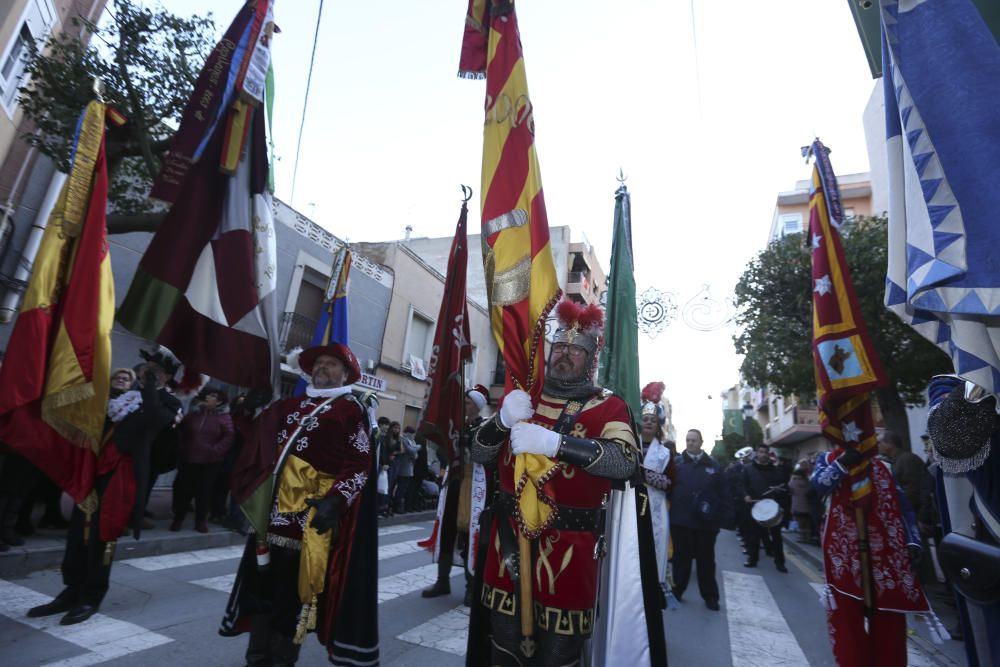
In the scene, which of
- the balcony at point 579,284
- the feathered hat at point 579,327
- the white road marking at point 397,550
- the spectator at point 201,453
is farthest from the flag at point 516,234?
the balcony at point 579,284

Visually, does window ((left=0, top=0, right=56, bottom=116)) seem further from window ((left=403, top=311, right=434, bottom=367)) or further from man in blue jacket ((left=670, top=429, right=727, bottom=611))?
window ((left=403, top=311, right=434, bottom=367))

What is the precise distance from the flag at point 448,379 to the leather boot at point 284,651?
149 cm

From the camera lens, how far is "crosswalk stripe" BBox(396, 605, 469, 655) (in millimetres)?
3789

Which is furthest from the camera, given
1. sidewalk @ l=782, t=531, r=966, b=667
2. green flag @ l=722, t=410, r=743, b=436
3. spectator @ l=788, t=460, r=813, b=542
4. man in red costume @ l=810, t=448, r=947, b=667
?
green flag @ l=722, t=410, r=743, b=436

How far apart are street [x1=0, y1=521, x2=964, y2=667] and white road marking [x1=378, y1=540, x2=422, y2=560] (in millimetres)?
342

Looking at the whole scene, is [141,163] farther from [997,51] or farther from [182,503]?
[997,51]

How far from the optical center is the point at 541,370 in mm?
2578

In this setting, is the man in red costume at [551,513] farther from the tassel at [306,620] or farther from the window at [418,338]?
the window at [418,338]

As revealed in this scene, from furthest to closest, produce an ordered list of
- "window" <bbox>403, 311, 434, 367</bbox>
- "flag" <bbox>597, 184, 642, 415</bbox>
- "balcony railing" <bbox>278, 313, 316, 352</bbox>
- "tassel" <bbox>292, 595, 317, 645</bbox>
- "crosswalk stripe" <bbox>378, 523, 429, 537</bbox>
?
"window" <bbox>403, 311, 434, 367</bbox>
"balcony railing" <bbox>278, 313, 316, 352</bbox>
"crosswalk stripe" <bbox>378, 523, 429, 537</bbox>
"flag" <bbox>597, 184, 642, 415</bbox>
"tassel" <bbox>292, 595, 317, 645</bbox>

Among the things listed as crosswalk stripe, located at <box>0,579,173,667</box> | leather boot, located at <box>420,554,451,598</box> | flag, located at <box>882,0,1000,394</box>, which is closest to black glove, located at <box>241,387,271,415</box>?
crosswalk stripe, located at <box>0,579,173,667</box>

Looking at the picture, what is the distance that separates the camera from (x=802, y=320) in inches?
492

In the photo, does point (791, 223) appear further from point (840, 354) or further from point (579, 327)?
point (579, 327)

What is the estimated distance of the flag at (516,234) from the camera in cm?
254

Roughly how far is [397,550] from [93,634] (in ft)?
14.5
